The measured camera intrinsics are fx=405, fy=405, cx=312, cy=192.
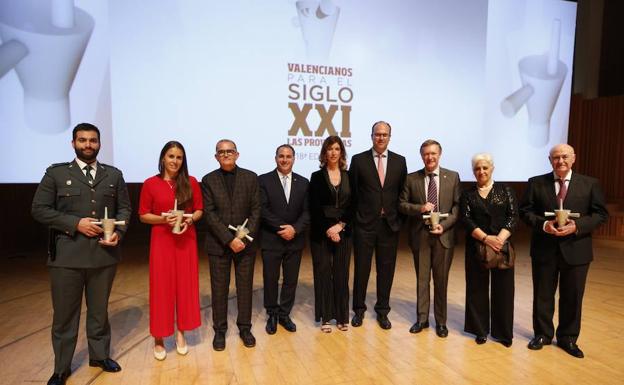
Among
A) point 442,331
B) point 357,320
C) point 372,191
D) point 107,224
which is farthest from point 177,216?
point 442,331

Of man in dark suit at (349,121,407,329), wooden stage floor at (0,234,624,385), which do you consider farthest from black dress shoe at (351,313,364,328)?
man in dark suit at (349,121,407,329)

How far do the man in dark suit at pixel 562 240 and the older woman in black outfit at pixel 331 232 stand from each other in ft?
4.33

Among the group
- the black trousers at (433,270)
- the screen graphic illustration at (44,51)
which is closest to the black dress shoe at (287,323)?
the black trousers at (433,270)

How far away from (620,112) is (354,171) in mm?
7623

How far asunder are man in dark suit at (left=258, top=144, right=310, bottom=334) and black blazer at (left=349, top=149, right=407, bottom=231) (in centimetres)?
41

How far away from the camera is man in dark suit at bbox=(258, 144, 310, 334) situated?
3129 millimetres

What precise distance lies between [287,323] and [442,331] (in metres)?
1.23

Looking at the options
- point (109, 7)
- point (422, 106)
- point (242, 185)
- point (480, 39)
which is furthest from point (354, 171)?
point (480, 39)

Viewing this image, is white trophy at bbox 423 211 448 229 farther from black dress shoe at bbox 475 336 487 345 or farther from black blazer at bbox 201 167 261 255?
black blazer at bbox 201 167 261 255

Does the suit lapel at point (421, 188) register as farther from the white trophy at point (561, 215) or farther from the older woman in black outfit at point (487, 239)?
the white trophy at point (561, 215)

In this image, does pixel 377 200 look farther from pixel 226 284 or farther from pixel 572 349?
pixel 572 349

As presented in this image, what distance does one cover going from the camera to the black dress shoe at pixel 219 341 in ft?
9.51

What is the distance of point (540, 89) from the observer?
19.4ft

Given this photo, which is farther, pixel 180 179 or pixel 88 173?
pixel 180 179
